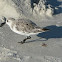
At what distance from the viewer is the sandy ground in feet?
23.5

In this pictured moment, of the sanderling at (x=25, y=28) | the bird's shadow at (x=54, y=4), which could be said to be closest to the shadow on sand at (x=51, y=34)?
the sanderling at (x=25, y=28)

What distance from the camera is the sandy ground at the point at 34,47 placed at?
7.16 metres

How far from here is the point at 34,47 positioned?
7859mm

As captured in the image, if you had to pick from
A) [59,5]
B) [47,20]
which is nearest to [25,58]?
[47,20]

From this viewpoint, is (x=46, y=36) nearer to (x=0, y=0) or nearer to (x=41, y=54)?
(x=41, y=54)

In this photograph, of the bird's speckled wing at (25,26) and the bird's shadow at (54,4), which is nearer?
the bird's speckled wing at (25,26)

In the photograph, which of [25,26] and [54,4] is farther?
[54,4]

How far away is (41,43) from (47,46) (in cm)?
27

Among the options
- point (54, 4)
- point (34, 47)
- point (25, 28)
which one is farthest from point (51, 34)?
point (54, 4)

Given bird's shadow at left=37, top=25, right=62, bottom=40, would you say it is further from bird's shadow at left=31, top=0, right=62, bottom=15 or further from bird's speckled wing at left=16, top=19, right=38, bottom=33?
bird's shadow at left=31, top=0, right=62, bottom=15

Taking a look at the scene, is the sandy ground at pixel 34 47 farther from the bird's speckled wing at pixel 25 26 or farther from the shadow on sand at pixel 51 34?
the bird's speckled wing at pixel 25 26

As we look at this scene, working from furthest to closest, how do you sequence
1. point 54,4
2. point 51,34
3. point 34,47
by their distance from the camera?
point 54,4 < point 51,34 < point 34,47

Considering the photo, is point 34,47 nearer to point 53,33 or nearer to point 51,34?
point 51,34

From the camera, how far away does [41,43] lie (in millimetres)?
8125
